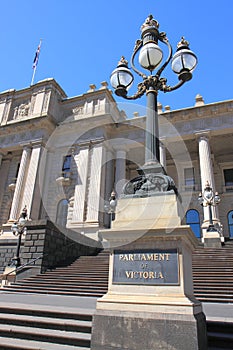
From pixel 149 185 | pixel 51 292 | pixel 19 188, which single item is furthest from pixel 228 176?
pixel 149 185

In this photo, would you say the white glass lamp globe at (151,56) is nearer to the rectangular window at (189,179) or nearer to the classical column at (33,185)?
the classical column at (33,185)

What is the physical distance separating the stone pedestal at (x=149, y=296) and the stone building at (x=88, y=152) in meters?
15.6

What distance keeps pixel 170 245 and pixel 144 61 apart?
3708 millimetres

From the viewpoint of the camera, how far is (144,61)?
5367 millimetres

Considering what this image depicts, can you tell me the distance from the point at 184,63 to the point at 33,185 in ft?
61.8

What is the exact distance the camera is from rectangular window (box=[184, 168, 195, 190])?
2478 centimetres

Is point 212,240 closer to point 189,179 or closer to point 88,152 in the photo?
point 189,179

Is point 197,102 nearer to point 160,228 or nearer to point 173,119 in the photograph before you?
point 173,119

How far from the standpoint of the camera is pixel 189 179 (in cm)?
2547

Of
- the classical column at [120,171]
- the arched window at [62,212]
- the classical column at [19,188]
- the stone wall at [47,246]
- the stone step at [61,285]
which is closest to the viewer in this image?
the stone step at [61,285]

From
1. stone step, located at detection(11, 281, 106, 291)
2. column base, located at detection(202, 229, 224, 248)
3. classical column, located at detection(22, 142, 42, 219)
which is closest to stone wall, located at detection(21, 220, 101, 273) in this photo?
stone step, located at detection(11, 281, 106, 291)

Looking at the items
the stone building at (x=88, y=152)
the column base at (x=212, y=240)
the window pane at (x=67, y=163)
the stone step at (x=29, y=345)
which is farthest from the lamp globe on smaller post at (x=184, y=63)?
the window pane at (x=67, y=163)

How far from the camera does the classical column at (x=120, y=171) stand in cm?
2184

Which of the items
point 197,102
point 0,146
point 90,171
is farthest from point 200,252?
point 0,146
